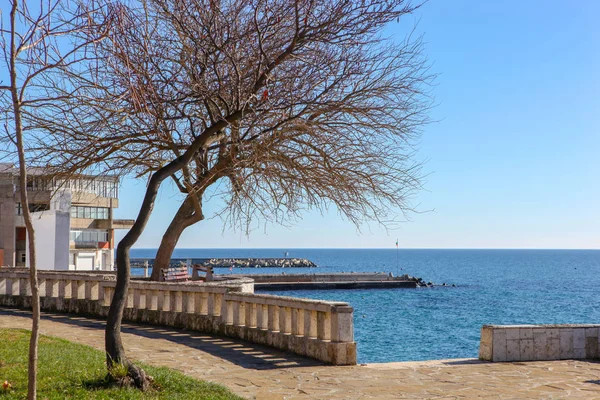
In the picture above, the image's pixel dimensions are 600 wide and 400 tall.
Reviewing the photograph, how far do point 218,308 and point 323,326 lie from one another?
12.0ft

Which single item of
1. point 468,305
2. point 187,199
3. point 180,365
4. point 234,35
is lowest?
point 468,305

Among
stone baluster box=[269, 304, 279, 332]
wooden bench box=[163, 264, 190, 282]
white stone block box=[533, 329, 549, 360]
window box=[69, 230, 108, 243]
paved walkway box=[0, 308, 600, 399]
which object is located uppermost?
window box=[69, 230, 108, 243]

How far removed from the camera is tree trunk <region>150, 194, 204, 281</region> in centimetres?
1880

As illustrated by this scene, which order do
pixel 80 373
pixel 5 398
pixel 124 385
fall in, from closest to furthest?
pixel 5 398 → pixel 124 385 → pixel 80 373

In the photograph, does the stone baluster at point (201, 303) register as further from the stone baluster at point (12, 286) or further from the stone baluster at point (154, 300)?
the stone baluster at point (12, 286)

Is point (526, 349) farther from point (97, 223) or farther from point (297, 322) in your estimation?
point (97, 223)

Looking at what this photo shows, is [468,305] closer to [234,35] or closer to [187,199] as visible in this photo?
[187,199]

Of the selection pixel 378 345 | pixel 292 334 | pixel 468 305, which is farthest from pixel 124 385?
pixel 468 305

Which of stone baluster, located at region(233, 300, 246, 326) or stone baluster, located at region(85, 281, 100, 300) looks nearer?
stone baluster, located at region(233, 300, 246, 326)

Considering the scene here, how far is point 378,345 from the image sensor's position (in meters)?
40.9

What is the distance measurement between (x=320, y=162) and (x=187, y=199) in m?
5.12

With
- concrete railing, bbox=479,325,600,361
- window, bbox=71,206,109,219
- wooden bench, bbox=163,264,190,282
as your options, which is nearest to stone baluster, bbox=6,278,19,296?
wooden bench, bbox=163,264,190,282

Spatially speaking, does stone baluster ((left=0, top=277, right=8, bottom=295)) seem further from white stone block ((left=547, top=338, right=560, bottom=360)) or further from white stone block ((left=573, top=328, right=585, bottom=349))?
white stone block ((left=573, top=328, right=585, bottom=349))

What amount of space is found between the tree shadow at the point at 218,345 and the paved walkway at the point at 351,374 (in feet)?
0.06
